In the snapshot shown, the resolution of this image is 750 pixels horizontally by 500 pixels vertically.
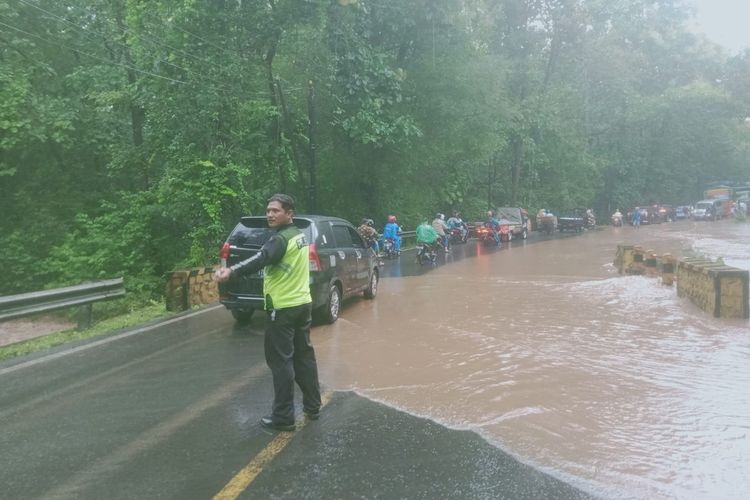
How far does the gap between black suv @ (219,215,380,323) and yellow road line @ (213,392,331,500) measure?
3.79 meters

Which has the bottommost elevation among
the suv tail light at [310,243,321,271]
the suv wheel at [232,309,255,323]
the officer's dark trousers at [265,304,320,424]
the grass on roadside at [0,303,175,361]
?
the grass on roadside at [0,303,175,361]

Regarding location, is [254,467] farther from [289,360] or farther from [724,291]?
[724,291]

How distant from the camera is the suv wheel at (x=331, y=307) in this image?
959cm

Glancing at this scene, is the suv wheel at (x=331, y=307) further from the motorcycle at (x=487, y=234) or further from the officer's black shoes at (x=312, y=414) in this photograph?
the motorcycle at (x=487, y=234)

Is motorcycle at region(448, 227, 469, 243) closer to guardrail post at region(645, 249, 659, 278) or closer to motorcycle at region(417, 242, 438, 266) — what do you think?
motorcycle at region(417, 242, 438, 266)

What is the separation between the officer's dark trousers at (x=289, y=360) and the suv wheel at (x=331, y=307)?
4.21 metres

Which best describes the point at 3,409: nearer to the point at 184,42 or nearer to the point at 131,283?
the point at 131,283

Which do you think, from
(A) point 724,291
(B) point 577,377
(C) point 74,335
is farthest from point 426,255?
(B) point 577,377

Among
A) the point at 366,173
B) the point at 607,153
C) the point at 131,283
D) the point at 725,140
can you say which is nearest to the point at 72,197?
the point at 131,283

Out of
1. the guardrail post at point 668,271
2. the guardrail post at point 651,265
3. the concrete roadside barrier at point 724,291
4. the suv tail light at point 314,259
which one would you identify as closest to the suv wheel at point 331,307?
the suv tail light at point 314,259

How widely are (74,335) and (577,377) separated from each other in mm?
7647

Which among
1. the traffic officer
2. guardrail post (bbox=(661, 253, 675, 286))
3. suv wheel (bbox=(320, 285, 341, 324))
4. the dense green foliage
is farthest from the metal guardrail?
guardrail post (bbox=(661, 253, 675, 286))

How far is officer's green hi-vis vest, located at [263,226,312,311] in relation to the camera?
16.6 feet

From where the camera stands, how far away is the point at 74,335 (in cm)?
962
